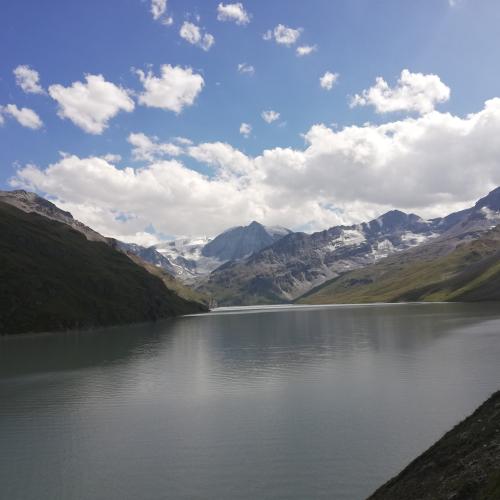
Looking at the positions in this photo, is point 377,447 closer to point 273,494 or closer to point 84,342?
point 273,494

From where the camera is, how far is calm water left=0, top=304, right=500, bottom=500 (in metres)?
35.5

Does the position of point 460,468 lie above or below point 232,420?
above

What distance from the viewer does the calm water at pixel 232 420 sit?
35.5m

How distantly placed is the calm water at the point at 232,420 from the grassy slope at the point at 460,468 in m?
6.01

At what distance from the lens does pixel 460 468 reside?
2491cm

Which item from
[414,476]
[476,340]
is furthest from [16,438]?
[476,340]

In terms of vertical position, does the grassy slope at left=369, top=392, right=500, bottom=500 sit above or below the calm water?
above

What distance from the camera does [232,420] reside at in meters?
52.0

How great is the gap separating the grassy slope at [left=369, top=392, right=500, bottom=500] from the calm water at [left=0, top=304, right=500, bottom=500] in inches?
237

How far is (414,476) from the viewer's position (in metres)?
27.5

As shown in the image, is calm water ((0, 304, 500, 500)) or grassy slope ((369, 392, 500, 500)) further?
calm water ((0, 304, 500, 500))

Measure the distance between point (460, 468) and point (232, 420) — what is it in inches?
1215

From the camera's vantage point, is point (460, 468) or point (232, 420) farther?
point (232, 420)

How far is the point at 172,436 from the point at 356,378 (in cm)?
3706
